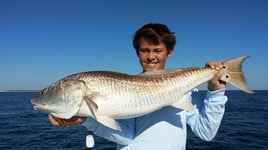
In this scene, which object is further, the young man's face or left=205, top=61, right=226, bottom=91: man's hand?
the young man's face

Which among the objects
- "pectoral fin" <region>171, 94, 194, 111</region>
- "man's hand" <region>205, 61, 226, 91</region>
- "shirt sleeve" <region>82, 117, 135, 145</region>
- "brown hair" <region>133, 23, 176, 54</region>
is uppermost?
"brown hair" <region>133, 23, 176, 54</region>

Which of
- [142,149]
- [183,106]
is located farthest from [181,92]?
[142,149]

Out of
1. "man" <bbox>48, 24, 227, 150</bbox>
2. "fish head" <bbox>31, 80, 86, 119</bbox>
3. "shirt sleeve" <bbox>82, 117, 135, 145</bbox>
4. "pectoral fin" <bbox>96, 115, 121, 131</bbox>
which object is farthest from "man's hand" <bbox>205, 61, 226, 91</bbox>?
"fish head" <bbox>31, 80, 86, 119</bbox>

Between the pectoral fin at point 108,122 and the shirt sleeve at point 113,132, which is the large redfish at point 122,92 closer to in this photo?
the pectoral fin at point 108,122

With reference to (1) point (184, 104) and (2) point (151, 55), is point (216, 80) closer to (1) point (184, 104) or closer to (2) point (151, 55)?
(1) point (184, 104)

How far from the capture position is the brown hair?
439 cm

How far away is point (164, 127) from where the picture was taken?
3.89 metres

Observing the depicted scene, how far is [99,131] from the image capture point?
12.4 ft

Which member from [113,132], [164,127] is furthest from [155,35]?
[113,132]

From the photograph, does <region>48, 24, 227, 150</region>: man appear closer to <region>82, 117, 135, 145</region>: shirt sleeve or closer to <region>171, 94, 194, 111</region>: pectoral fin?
<region>82, 117, 135, 145</region>: shirt sleeve

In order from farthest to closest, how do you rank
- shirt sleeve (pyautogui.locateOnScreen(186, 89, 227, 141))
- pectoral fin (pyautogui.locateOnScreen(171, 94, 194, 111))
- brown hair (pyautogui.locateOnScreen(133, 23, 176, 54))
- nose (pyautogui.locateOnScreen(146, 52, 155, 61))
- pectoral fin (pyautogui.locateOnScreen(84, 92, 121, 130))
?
1. brown hair (pyautogui.locateOnScreen(133, 23, 176, 54))
2. nose (pyautogui.locateOnScreen(146, 52, 155, 61))
3. shirt sleeve (pyautogui.locateOnScreen(186, 89, 227, 141))
4. pectoral fin (pyautogui.locateOnScreen(171, 94, 194, 111))
5. pectoral fin (pyautogui.locateOnScreen(84, 92, 121, 130))

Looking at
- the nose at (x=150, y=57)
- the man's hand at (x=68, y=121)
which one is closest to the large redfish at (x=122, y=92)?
the man's hand at (x=68, y=121)

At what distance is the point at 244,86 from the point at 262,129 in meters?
21.4

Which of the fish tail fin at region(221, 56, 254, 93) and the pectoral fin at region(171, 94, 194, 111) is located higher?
the fish tail fin at region(221, 56, 254, 93)
